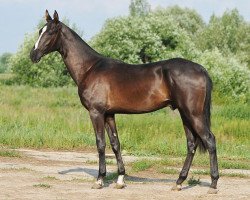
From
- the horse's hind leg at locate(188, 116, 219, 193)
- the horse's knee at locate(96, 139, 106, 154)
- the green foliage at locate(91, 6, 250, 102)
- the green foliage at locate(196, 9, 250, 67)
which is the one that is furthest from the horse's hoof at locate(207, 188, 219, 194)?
the green foliage at locate(196, 9, 250, 67)

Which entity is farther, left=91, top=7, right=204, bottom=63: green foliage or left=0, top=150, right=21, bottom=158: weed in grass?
left=91, top=7, right=204, bottom=63: green foliage

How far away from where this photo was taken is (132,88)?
912 cm

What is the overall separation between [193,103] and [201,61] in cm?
3694

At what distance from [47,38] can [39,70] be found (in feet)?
129

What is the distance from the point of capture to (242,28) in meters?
67.9

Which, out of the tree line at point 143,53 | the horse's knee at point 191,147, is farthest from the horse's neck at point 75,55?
the tree line at point 143,53

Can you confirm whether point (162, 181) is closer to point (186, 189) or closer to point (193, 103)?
point (186, 189)

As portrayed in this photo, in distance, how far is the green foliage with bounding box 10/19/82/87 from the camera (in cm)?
4759

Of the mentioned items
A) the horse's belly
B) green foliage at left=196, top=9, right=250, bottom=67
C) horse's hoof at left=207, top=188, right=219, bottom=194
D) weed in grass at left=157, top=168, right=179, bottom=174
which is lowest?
weed in grass at left=157, top=168, right=179, bottom=174

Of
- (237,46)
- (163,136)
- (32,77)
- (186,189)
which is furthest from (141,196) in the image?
(237,46)

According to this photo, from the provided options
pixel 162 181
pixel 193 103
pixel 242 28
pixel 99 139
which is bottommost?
pixel 162 181

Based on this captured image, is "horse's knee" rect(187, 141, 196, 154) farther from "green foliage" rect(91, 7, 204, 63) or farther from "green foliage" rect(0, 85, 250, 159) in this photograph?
"green foliage" rect(91, 7, 204, 63)

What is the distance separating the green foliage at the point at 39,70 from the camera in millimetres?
47594

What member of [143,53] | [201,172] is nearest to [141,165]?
[201,172]
